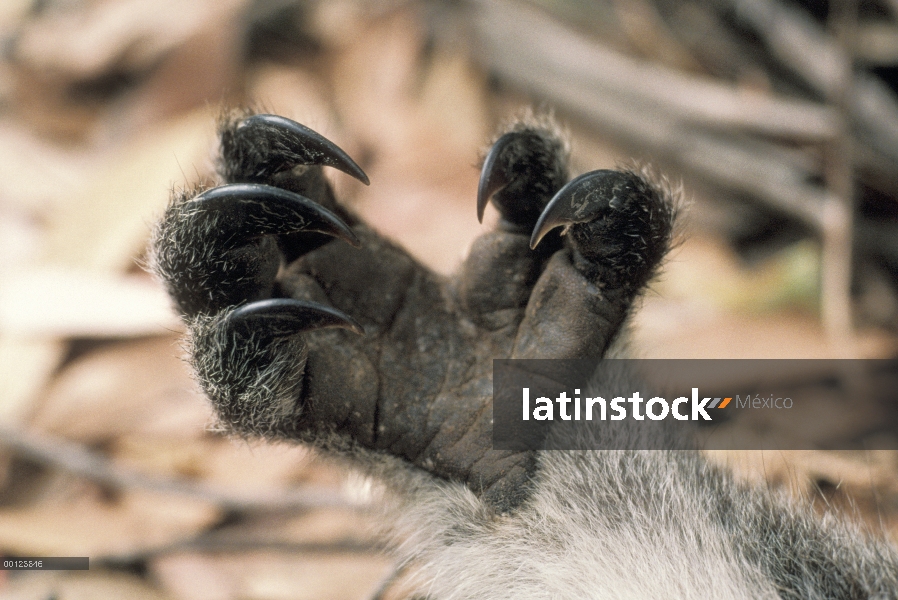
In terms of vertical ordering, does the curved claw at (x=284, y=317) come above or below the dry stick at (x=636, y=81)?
below

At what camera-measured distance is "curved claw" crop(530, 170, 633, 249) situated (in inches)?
43.1

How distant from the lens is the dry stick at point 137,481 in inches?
69.4

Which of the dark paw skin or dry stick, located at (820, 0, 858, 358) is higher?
dry stick, located at (820, 0, 858, 358)

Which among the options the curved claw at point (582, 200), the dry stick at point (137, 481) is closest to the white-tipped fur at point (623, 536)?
the curved claw at point (582, 200)

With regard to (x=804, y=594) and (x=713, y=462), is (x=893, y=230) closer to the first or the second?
(x=713, y=462)

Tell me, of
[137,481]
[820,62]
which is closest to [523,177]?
[137,481]

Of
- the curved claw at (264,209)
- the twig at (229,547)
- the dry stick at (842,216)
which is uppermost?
the dry stick at (842,216)

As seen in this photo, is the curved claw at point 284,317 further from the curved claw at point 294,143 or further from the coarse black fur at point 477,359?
the curved claw at point 294,143

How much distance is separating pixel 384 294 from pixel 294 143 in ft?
0.83

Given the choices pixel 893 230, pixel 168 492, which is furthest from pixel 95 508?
pixel 893 230

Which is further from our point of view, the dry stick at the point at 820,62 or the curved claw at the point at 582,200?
the dry stick at the point at 820,62

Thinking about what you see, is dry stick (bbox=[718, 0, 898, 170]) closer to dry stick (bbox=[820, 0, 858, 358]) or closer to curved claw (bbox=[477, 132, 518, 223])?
dry stick (bbox=[820, 0, 858, 358])

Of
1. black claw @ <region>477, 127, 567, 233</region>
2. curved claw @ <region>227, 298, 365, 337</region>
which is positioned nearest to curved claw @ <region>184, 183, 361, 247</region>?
curved claw @ <region>227, 298, 365, 337</region>

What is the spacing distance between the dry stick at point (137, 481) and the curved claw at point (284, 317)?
0.77 m
